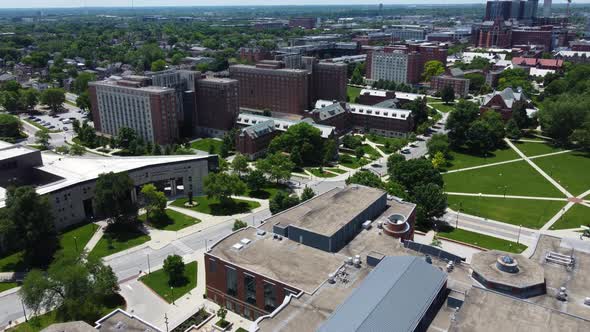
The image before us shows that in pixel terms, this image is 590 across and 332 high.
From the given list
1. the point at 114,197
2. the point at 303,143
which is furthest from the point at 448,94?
the point at 114,197

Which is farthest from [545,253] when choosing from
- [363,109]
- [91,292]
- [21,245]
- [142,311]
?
[363,109]

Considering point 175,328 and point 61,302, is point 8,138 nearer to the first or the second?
point 61,302

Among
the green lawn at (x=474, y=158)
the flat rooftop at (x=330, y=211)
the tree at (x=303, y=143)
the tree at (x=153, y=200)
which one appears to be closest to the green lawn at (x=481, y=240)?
the flat rooftop at (x=330, y=211)

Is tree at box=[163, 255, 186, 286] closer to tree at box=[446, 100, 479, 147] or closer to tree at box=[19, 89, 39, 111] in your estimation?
tree at box=[446, 100, 479, 147]

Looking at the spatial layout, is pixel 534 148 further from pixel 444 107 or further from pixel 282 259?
pixel 282 259

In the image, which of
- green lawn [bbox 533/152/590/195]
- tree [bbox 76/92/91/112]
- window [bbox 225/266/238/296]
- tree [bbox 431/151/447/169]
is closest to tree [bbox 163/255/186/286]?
window [bbox 225/266/238/296]

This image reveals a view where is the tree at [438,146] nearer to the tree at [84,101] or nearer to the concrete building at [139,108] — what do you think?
the concrete building at [139,108]
